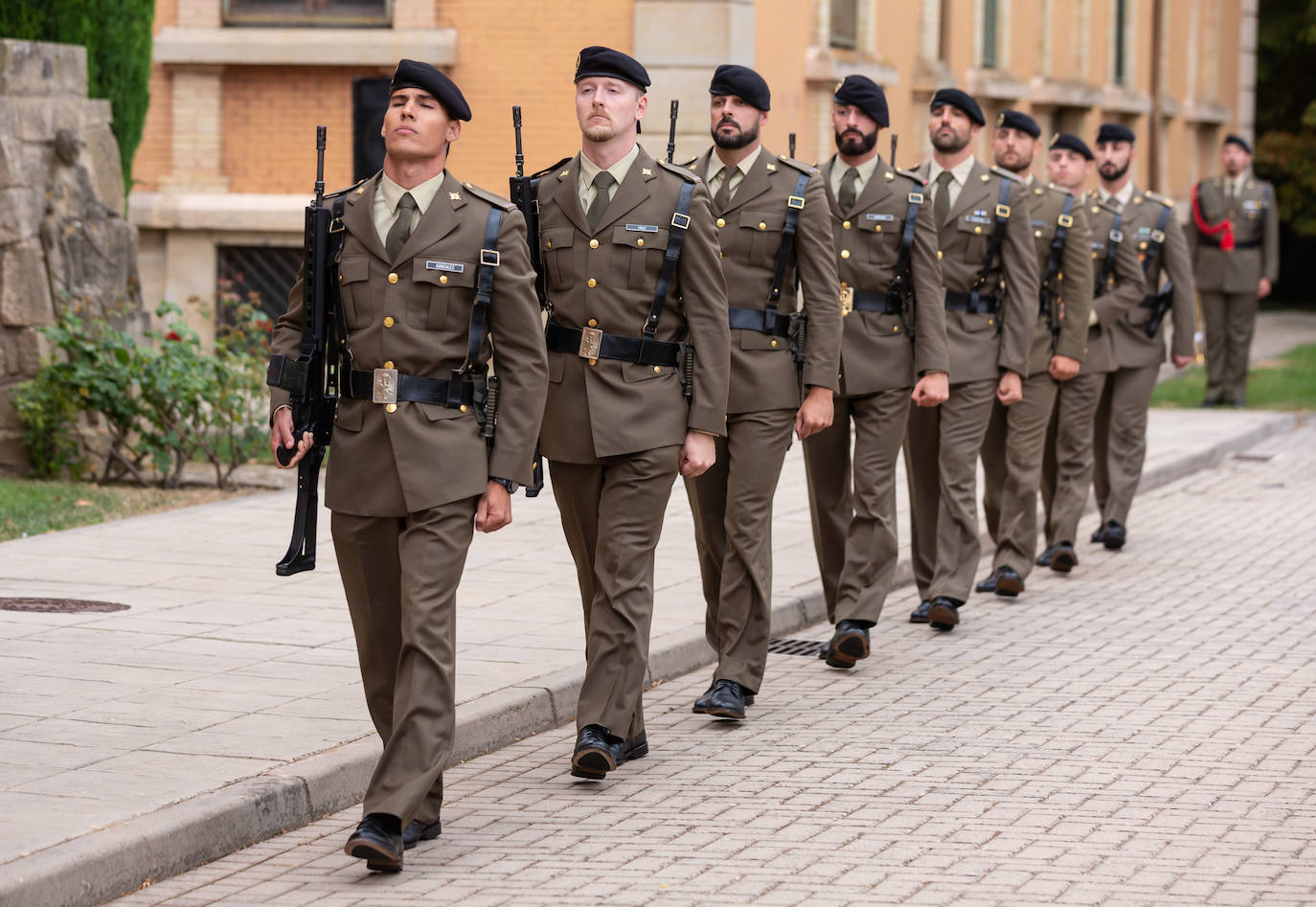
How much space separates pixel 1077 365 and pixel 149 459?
615cm

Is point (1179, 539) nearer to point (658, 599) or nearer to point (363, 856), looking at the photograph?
point (658, 599)

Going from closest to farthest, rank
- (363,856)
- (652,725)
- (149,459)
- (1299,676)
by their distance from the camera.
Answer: (363,856) < (652,725) < (1299,676) < (149,459)

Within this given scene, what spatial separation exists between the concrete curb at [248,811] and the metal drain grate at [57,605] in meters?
2.13

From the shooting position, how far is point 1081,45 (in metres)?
26.8

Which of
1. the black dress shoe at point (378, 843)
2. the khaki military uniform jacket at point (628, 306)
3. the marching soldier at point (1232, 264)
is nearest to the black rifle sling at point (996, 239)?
the khaki military uniform jacket at point (628, 306)

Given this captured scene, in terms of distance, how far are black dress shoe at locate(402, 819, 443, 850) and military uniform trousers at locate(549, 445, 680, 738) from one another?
0.81 meters

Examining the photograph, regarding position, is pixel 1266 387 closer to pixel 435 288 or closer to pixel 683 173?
pixel 683 173

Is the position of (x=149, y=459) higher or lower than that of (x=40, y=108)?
lower

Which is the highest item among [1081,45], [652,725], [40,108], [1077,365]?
[1081,45]

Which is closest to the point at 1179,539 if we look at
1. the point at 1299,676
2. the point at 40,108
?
the point at 1299,676

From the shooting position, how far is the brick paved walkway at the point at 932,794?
5.64 metres

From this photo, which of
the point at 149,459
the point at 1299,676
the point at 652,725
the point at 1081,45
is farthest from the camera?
the point at 1081,45

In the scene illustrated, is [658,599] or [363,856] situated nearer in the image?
[363,856]

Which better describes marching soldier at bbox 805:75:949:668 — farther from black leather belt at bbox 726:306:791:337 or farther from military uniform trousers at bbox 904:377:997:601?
black leather belt at bbox 726:306:791:337
